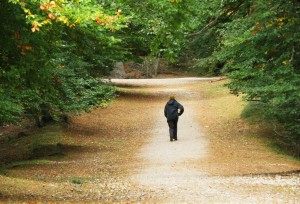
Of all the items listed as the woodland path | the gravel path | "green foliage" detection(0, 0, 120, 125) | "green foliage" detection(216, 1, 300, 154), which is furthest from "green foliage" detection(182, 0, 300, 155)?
"green foliage" detection(0, 0, 120, 125)

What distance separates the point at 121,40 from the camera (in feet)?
48.8

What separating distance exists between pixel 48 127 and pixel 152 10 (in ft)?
32.6

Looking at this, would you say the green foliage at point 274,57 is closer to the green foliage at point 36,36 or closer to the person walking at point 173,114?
the person walking at point 173,114

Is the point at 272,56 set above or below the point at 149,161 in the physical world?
above

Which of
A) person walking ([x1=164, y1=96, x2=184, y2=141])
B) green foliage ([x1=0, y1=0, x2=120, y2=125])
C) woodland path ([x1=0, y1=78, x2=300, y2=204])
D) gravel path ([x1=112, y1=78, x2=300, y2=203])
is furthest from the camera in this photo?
person walking ([x1=164, y1=96, x2=184, y2=141])

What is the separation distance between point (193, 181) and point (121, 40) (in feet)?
15.0

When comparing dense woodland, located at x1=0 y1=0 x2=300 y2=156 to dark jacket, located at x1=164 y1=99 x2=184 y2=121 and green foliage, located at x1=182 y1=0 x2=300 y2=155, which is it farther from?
dark jacket, located at x1=164 y1=99 x2=184 y2=121

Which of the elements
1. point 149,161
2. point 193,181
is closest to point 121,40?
point 149,161

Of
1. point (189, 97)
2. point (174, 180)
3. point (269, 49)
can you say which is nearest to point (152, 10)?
point (269, 49)

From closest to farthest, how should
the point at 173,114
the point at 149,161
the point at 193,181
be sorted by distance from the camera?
the point at 193,181, the point at 149,161, the point at 173,114

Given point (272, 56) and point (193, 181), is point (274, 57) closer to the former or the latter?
point (272, 56)

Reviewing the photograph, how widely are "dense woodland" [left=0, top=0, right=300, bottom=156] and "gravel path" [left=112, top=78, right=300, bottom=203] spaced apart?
2.90m

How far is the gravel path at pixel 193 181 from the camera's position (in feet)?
35.1

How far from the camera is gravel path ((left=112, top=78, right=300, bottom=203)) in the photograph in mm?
10695
